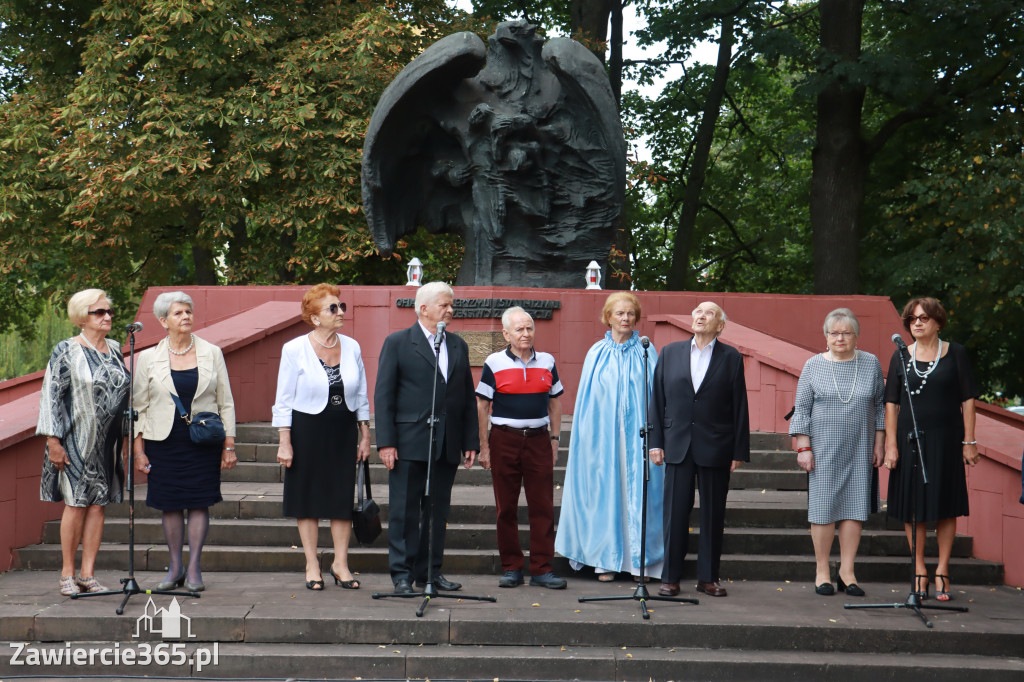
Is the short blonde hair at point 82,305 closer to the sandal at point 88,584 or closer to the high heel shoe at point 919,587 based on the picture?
the sandal at point 88,584

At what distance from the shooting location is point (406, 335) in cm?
605

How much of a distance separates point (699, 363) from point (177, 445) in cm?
308

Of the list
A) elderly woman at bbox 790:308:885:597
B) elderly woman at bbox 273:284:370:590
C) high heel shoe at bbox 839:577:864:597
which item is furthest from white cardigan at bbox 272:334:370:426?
high heel shoe at bbox 839:577:864:597

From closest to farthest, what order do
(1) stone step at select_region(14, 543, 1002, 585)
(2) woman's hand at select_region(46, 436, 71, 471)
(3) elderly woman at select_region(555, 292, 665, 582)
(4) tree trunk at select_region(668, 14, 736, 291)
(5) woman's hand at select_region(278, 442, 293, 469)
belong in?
(2) woman's hand at select_region(46, 436, 71, 471) → (5) woman's hand at select_region(278, 442, 293, 469) → (3) elderly woman at select_region(555, 292, 665, 582) → (1) stone step at select_region(14, 543, 1002, 585) → (4) tree trunk at select_region(668, 14, 736, 291)

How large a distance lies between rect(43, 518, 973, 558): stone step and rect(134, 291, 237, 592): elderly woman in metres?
0.76

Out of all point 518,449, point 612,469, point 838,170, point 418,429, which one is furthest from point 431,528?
point 838,170

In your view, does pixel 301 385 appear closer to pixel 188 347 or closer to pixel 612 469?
pixel 188 347

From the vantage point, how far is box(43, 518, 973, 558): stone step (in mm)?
6777

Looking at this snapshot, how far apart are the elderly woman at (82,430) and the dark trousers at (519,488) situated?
2.20m

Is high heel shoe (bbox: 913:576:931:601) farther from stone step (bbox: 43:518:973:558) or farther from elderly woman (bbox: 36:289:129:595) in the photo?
elderly woman (bbox: 36:289:129:595)

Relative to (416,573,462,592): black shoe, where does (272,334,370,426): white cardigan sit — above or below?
above

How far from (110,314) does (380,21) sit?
11.4 metres

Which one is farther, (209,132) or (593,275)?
(209,132)

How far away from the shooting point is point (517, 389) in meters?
6.21
